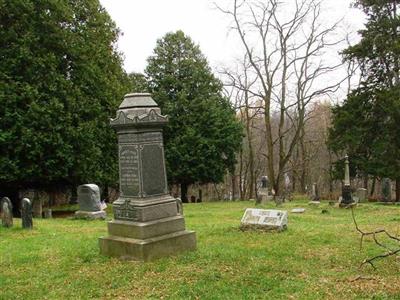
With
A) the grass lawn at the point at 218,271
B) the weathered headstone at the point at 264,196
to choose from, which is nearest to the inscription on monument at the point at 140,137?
the grass lawn at the point at 218,271

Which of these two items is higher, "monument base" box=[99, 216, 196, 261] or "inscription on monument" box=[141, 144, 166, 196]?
"inscription on monument" box=[141, 144, 166, 196]

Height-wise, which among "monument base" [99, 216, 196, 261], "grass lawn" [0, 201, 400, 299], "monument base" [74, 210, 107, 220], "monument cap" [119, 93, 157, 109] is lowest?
"grass lawn" [0, 201, 400, 299]

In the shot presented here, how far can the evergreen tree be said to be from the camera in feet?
86.1

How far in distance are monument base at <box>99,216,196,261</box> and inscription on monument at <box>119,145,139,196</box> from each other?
62 centimetres

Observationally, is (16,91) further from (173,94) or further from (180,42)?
(180,42)

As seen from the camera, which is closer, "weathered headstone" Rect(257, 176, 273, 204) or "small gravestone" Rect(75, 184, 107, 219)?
"small gravestone" Rect(75, 184, 107, 219)

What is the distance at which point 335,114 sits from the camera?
29266 millimetres

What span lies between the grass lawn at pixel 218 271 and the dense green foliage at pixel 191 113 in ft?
63.3

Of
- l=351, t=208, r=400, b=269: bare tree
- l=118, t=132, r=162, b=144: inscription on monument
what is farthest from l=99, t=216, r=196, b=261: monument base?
l=351, t=208, r=400, b=269: bare tree

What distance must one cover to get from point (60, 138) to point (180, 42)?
611 inches

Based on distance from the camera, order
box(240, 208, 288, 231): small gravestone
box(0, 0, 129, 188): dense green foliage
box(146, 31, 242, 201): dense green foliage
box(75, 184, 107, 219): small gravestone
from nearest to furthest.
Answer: box(240, 208, 288, 231): small gravestone → box(75, 184, 107, 219): small gravestone → box(0, 0, 129, 188): dense green foliage → box(146, 31, 242, 201): dense green foliage

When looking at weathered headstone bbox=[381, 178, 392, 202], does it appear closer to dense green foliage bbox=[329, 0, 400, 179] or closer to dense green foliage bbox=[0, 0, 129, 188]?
dense green foliage bbox=[329, 0, 400, 179]

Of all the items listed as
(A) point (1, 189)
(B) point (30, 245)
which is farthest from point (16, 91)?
(B) point (30, 245)

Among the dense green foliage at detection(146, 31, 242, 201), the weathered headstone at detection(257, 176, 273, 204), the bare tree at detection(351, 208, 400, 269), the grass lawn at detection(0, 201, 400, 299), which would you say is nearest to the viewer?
the bare tree at detection(351, 208, 400, 269)
